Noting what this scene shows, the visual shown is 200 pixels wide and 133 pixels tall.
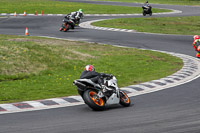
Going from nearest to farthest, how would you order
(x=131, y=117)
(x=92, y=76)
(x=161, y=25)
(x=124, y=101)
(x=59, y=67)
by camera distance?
1. (x=131, y=117)
2. (x=92, y=76)
3. (x=124, y=101)
4. (x=59, y=67)
5. (x=161, y=25)

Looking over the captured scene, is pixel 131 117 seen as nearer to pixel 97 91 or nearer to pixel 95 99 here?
pixel 95 99

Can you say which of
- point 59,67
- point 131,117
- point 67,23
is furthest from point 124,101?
point 67,23

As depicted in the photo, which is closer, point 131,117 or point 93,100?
point 131,117

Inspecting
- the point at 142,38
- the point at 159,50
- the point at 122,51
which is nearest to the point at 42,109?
the point at 122,51

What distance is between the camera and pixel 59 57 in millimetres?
23203

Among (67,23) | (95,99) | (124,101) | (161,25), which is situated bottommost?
(161,25)

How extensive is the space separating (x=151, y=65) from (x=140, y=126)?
12386mm

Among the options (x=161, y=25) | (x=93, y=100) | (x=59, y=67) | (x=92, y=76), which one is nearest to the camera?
(x=93, y=100)

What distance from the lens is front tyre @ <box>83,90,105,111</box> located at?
12.8 meters

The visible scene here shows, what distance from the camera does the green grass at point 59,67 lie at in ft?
54.3

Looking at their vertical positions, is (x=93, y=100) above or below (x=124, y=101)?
above

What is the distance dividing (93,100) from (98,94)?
284 millimetres

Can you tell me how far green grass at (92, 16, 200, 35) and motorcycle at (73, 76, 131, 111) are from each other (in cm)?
2708

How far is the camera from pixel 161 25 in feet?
151
